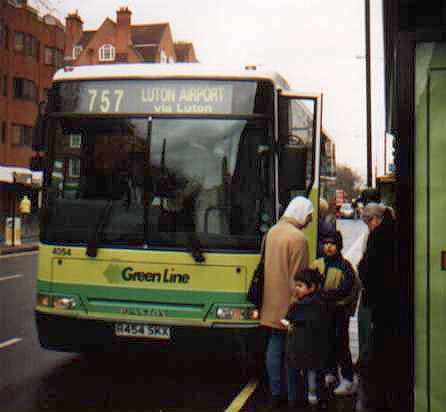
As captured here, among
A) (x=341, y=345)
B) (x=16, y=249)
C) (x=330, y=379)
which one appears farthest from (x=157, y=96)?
(x=16, y=249)

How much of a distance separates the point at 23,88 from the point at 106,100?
4139cm

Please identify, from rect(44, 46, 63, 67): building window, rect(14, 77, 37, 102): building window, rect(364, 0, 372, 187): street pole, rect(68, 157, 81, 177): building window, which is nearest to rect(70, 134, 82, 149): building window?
rect(68, 157, 81, 177): building window

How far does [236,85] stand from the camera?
736 centimetres

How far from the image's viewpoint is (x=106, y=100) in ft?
24.6

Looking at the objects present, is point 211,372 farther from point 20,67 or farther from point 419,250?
point 20,67

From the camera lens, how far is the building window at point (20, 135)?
151ft

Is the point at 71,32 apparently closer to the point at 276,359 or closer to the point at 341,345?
the point at 341,345

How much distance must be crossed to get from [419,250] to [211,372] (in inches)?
130

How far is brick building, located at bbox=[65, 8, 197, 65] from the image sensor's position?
65.7 meters

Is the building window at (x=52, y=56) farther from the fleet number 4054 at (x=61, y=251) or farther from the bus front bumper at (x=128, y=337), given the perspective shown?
the bus front bumper at (x=128, y=337)

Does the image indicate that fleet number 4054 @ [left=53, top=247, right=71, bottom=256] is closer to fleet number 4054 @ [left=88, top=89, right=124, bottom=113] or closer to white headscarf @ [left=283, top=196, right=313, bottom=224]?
fleet number 4054 @ [left=88, top=89, right=124, bottom=113]

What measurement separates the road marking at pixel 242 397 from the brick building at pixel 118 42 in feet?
198

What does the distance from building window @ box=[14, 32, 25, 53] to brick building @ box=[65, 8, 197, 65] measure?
59.4ft

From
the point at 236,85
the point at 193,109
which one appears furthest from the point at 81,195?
the point at 236,85
